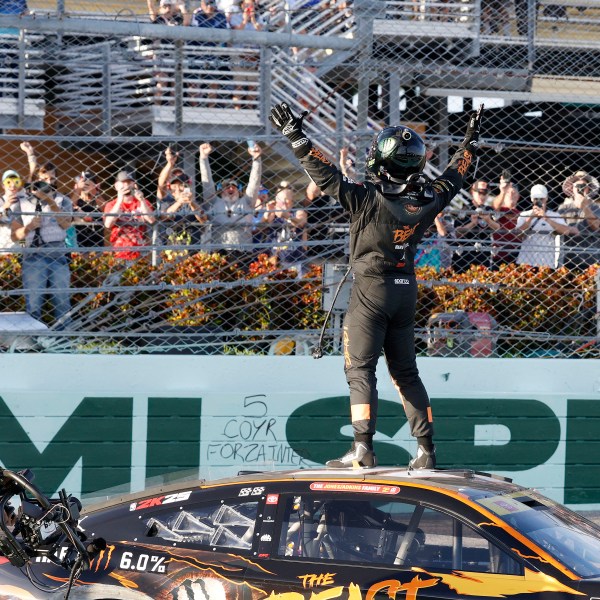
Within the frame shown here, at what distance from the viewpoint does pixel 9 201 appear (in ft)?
29.4

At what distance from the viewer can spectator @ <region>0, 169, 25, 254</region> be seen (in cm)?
862

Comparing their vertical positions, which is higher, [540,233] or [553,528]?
[540,233]

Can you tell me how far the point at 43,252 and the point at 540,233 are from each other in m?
3.90

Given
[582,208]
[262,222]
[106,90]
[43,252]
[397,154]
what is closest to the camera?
[397,154]

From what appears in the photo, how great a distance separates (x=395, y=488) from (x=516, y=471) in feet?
14.1

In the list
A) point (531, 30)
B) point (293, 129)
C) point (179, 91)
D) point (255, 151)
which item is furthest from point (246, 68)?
point (293, 129)

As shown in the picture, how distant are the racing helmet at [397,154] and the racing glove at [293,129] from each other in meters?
0.43

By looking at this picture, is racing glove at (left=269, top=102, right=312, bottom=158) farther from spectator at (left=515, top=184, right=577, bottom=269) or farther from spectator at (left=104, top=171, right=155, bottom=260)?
spectator at (left=515, top=184, right=577, bottom=269)

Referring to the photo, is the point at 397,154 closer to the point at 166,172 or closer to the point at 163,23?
the point at 166,172

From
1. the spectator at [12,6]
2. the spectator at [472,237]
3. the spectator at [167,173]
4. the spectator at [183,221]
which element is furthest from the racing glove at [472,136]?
the spectator at [12,6]

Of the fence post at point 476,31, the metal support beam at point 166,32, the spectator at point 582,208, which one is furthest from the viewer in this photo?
the fence post at point 476,31

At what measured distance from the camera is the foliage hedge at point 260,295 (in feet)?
28.1

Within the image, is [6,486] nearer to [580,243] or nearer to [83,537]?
[83,537]

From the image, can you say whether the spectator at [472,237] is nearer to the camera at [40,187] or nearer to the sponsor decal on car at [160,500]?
the camera at [40,187]
